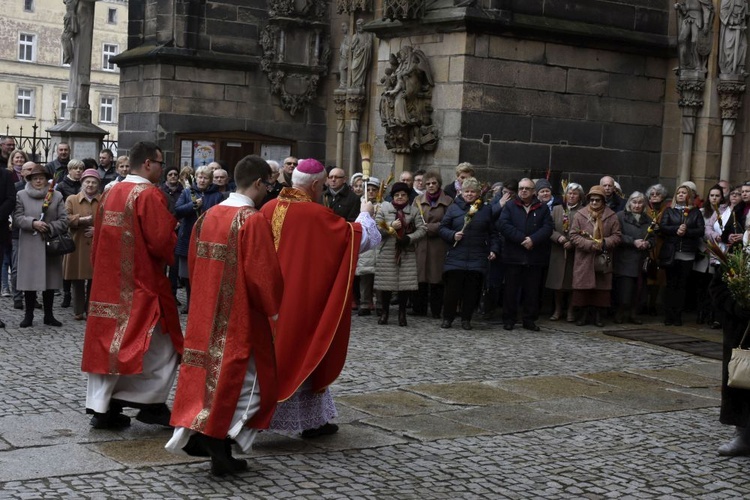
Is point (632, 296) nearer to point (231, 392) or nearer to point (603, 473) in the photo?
point (603, 473)

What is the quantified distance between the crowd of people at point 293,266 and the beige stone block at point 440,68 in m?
1.32

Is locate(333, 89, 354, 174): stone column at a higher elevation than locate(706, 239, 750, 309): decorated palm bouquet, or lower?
higher

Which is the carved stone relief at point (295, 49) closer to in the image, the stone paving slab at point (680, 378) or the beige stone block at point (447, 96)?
the beige stone block at point (447, 96)

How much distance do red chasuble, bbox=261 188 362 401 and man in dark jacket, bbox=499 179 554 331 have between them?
19.3ft

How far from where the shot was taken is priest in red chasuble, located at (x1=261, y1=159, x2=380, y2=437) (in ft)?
24.0

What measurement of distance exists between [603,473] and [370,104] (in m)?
13.8

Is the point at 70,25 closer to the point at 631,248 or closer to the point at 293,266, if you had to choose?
the point at 631,248

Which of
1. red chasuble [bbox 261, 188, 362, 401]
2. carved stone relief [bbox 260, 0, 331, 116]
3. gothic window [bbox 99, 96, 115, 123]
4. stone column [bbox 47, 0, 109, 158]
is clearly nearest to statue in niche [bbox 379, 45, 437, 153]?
carved stone relief [bbox 260, 0, 331, 116]

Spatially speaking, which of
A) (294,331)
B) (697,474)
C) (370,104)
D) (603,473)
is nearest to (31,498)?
(294,331)

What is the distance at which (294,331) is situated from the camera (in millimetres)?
7348

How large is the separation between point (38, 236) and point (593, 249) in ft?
19.5

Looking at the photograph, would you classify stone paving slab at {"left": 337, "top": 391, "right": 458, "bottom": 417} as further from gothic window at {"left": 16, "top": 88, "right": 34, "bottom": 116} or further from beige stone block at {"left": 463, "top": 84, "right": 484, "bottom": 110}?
gothic window at {"left": 16, "top": 88, "right": 34, "bottom": 116}

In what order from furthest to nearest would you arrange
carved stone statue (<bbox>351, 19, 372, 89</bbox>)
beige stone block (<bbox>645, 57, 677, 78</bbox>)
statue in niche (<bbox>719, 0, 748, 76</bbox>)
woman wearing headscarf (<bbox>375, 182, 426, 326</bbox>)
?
1. carved stone statue (<bbox>351, 19, 372, 89</bbox>)
2. beige stone block (<bbox>645, 57, 677, 78</bbox>)
3. statue in niche (<bbox>719, 0, 748, 76</bbox>)
4. woman wearing headscarf (<bbox>375, 182, 426, 326</bbox>)

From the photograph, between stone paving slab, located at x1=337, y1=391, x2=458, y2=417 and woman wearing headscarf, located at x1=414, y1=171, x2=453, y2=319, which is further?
woman wearing headscarf, located at x1=414, y1=171, x2=453, y2=319
